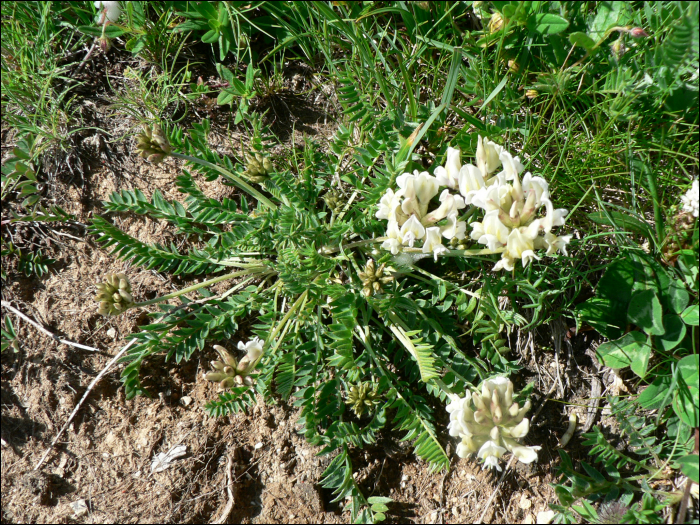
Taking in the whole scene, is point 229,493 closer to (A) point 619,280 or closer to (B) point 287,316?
(B) point 287,316

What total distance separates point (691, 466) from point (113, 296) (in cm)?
251

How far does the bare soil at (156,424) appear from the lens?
103 inches

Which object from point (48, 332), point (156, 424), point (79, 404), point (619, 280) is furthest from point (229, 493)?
point (619, 280)

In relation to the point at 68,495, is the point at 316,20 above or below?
above

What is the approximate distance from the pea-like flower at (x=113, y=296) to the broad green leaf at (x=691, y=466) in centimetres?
242

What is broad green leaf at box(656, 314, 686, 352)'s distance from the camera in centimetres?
230

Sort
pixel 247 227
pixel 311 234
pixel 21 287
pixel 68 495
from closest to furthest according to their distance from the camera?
pixel 311 234 → pixel 247 227 → pixel 68 495 → pixel 21 287

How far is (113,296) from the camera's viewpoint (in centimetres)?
231

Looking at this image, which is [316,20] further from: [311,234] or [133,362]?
[133,362]

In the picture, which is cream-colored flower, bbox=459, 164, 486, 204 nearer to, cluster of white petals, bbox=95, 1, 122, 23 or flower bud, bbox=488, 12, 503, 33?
flower bud, bbox=488, 12, 503, 33

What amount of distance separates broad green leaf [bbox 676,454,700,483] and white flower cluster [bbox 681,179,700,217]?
974mm

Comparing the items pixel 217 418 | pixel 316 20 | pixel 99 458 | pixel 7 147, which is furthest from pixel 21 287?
pixel 316 20

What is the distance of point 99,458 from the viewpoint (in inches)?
109

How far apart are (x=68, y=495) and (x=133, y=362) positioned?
0.82 metres
